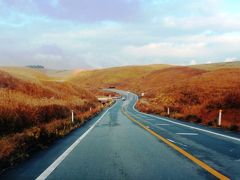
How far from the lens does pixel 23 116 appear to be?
17.5 m

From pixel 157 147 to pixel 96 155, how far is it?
2255 mm

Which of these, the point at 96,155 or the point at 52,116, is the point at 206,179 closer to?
the point at 96,155

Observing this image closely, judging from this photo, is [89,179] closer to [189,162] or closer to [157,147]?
[189,162]

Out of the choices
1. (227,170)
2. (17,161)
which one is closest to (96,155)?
(17,161)

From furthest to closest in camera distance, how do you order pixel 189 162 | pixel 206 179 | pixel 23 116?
pixel 23 116
pixel 189 162
pixel 206 179

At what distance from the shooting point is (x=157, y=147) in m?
10.2

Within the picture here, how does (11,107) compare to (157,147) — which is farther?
(11,107)

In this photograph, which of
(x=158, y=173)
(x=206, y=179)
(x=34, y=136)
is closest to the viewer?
(x=206, y=179)

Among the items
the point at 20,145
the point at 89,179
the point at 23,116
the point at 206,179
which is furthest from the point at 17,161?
the point at 23,116

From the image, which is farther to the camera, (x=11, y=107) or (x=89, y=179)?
(x=11, y=107)

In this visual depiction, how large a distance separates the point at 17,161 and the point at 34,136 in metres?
3.62

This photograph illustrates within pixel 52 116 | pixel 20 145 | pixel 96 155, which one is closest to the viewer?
pixel 96 155

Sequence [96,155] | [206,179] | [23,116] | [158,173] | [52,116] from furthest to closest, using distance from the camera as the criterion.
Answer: [52,116] < [23,116] < [96,155] < [158,173] < [206,179]

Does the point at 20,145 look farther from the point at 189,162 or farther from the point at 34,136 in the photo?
the point at 189,162
